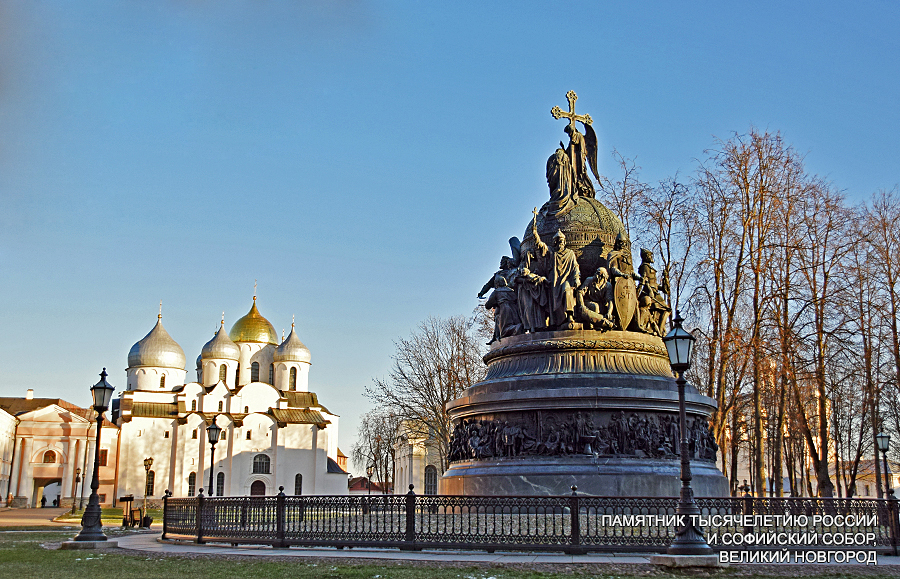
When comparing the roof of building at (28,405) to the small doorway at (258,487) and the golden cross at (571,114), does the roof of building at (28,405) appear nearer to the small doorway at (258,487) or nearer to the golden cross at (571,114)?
the small doorway at (258,487)

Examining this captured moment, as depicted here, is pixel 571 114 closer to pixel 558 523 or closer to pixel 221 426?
pixel 558 523

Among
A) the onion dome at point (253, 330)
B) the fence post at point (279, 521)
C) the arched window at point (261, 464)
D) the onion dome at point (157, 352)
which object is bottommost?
the fence post at point (279, 521)

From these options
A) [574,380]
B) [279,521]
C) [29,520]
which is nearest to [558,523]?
[279,521]

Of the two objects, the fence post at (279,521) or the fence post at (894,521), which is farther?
the fence post at (279,521)

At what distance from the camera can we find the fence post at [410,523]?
46.8 feet

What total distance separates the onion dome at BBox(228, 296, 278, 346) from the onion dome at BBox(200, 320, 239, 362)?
2.65 m

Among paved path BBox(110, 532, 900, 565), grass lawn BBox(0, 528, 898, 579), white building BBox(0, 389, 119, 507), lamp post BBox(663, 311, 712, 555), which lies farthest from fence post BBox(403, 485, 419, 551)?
white building BBox(0, 389, 119, 507)

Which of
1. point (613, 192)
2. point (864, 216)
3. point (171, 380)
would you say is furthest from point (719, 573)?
point (171, 380)

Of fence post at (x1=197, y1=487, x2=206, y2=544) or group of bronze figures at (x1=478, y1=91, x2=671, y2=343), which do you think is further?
group of bronze figures at (x1=478, y1=91, x2=671, y2=343)

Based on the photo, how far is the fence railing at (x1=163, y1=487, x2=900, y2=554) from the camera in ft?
44.7

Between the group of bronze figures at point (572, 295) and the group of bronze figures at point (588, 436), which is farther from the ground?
the group of bronze figures at point (572, 295)

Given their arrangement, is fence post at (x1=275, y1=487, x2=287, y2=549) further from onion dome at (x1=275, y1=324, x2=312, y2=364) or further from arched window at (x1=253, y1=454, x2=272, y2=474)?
onion dome at (x1=275, y1=324, x2=312, y2=364)

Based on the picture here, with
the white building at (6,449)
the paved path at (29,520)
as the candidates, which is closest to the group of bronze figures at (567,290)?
the paved path at (29,520)

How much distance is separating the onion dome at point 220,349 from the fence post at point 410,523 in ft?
218
